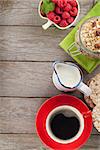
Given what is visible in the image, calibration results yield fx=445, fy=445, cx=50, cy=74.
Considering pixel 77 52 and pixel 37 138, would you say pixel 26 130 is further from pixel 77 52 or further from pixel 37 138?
pixel 77 52

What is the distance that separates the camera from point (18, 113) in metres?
1.10

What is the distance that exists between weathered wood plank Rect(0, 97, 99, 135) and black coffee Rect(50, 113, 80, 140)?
0.21ft

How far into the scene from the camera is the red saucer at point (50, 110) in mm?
1034

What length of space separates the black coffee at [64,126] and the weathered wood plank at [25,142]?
2.6 inches

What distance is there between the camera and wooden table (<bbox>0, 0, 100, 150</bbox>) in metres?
1.10

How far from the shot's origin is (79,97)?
3.59 ft

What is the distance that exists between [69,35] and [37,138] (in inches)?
10.4

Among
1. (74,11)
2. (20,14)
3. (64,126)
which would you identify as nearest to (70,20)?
(74,11)

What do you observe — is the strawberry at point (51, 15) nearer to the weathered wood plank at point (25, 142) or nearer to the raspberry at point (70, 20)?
the raspberry at point (70, 20)

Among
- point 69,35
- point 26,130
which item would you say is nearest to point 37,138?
point 26,130

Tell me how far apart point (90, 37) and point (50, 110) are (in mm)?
195

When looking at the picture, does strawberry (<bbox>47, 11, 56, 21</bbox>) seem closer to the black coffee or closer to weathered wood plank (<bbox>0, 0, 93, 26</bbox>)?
weathered wood plank (<bbox>0, 0, 93, 26</bbox>)

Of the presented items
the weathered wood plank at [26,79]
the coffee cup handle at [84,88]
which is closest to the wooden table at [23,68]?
the weathered wood plank at [26,79]

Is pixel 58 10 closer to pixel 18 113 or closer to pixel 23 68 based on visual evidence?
pixel 23 68
